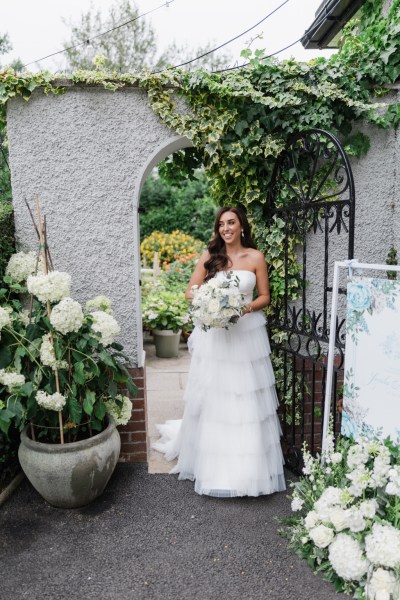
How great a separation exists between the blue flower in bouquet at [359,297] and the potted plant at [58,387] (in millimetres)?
1608

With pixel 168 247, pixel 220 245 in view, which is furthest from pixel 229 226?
pixel 168 247

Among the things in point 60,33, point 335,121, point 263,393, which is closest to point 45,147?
point 335,121

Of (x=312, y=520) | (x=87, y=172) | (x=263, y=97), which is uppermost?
(x=263, y=97)

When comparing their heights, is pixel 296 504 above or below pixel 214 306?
below

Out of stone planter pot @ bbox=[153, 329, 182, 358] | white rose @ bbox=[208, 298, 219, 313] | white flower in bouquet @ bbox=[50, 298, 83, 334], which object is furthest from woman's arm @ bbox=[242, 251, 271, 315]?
stone planter pot @ bbox=[153, 329, 182, 358]

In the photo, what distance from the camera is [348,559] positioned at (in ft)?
7.62

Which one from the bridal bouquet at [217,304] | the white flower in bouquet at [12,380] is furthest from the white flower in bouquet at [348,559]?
the white flower in bouquet at [12,380]

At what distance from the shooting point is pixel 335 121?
12.3ft

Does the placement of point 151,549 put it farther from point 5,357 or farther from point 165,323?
point 165,323

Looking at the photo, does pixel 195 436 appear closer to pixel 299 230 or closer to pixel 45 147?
pixel 299 230

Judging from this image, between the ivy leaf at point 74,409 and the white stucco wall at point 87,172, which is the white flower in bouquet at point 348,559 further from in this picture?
the white stucco wall at point 87,172

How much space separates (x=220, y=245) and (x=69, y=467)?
6.49 ft

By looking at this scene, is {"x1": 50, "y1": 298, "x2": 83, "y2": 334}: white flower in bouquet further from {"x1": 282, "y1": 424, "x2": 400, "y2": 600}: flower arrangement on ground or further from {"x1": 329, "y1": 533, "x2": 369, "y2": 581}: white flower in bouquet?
{"x1": 329, "y1": 533, "x2": 369, "y2": 581}: white flower in bouquet

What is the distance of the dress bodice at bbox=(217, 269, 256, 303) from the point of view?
11.7 ft
